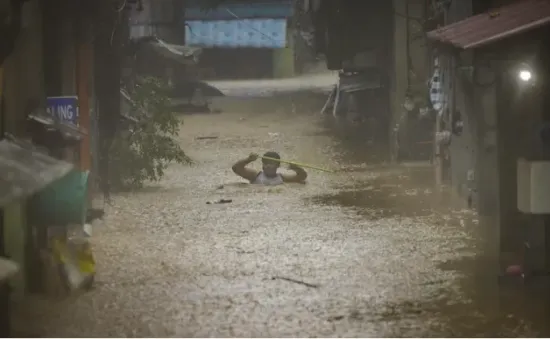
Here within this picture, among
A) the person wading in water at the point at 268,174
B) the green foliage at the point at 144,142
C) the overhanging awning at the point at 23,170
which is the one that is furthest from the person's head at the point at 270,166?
the overhanging awning at the point at 23,170

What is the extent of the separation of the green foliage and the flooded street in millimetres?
425

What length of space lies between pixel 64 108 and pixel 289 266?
13.4 feet

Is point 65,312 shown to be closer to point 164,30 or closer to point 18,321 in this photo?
point 18,321

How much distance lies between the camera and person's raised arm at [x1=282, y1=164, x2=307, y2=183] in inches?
714

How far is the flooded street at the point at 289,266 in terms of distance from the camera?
27.9 feet

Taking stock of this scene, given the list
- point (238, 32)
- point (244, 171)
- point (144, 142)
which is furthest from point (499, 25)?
point (238, 32)

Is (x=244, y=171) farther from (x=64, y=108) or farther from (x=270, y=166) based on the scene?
(x=64, y=108)

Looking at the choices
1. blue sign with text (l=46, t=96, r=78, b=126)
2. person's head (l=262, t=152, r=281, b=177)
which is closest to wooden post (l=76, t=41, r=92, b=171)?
blue sign with text (l=46, t=96, r=78, b=126)

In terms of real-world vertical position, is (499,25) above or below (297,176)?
above

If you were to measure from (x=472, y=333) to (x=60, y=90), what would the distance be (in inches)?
307

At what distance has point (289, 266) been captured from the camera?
11.0m

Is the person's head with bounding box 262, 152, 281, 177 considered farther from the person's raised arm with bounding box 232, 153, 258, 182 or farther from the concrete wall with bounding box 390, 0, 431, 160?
the concrete wall with bounding box 390, 0, 431, 160

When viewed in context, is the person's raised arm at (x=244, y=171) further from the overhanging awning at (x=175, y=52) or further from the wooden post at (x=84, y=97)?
the overhanging awning at (x=175, y=52)

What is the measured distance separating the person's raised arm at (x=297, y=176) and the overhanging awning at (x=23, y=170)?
8.41m
